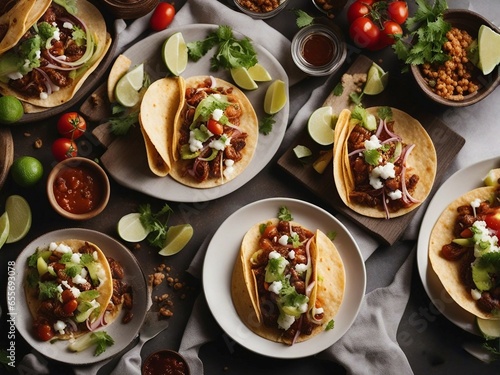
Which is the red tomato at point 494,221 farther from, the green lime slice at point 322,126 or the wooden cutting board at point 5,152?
the wooden cutting board at point 5,152

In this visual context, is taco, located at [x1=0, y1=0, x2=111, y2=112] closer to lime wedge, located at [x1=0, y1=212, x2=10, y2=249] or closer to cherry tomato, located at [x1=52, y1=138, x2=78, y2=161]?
cherry tomato, located at [x1=52, y1=138, x2=78, y2=161]

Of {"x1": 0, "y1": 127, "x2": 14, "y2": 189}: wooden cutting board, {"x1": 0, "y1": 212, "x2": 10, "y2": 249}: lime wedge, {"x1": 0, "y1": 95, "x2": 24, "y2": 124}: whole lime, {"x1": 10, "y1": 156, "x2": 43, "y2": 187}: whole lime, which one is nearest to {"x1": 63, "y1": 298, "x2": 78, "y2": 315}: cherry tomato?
{"x1": 0, "y1": 212, "x2": 10, "y2": 249}: lime wedge

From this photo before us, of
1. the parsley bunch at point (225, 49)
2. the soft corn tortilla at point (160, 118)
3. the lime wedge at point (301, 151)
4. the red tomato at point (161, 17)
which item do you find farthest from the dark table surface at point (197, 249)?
the red tomato at point (161, 17)

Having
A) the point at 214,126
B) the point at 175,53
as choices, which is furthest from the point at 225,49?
the point at 214,126

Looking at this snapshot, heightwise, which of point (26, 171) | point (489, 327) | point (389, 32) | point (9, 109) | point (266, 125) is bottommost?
point (489, 327)

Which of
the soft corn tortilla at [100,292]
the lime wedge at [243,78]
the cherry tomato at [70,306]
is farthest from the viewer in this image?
the lime wedge at [243,78]

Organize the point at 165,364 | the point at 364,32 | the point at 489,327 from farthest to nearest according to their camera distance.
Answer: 1. the point at 364,32
2. the point at 489,327
3. the point at 165,364

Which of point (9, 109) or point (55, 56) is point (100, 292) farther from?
point (55, 56)

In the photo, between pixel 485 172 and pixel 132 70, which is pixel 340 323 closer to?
pixel 485 172

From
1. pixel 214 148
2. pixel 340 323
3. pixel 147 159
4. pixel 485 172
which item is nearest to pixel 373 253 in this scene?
pixel 340 323
